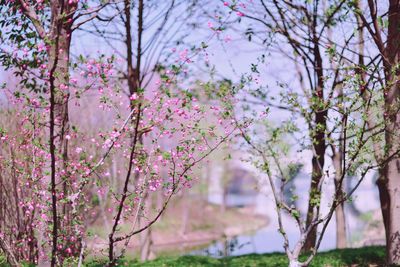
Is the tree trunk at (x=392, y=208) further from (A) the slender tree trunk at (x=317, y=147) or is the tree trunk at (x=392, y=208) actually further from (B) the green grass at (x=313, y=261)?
(A) the slender tree trunk at (x=317, y=147)

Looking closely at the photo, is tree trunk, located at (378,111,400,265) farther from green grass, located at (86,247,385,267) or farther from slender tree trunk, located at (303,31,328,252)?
slender tree trunk, located at (303,31,328,252)

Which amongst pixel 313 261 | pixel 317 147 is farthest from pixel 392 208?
pixel 317 147

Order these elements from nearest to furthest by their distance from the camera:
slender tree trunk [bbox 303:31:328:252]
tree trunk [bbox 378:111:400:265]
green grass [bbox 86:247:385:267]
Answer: slender tree trunk [bbox 303:31:328:252] < tree trunk [bbox 378:111:400:265] < green grass [bbox 86:247:385:267]

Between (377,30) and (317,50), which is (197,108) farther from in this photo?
(317,50)

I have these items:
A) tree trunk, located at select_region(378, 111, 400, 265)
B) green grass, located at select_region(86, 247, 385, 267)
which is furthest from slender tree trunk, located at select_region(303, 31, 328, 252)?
tree trunk, located at select_region(378, 111, 400, 265)

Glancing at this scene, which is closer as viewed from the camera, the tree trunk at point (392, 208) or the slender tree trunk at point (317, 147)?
the slender tree trunk at point (317, 147)

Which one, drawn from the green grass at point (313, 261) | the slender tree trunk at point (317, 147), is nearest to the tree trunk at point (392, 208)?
the green grass at point (313, 261)

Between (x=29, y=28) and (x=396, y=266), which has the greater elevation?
(x=29, y=28)

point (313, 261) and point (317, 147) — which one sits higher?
point (317, 147)

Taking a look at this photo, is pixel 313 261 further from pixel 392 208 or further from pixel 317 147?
pixel 317 147

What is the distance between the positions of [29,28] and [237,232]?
3653 centimetres

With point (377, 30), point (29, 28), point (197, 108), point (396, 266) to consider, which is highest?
point (377, 30)

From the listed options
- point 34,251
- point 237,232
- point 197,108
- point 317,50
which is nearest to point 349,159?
point 197,108

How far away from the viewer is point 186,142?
599 cm
